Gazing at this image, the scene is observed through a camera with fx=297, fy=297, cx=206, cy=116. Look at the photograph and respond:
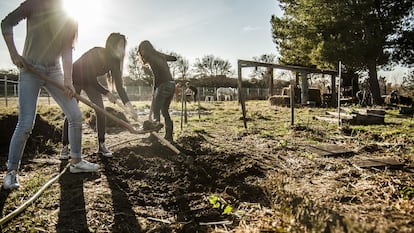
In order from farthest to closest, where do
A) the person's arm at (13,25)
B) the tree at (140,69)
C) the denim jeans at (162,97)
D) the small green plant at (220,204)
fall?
the tree at (140,69)
the denim jeans at (162,97)
the person's arm at (13,25)
the small green plant at (220,204)

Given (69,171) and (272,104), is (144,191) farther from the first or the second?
(272,104)

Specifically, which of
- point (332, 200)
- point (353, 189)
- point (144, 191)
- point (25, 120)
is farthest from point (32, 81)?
point (353, 189)

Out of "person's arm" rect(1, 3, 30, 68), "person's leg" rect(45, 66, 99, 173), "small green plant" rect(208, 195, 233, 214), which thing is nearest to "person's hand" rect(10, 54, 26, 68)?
"person's arm" rect(1, 3, 30, 68)

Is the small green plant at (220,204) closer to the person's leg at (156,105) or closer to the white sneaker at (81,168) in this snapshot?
the white sneaker at (81,168)

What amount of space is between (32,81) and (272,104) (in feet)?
53.8

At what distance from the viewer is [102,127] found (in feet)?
13.8

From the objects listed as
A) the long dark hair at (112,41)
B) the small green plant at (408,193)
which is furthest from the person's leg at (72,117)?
the small green plant at (408,193)

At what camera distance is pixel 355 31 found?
641 inches

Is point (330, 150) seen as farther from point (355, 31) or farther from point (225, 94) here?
point (225, 94)

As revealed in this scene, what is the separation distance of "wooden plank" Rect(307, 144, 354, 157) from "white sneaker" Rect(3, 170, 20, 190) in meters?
3.68

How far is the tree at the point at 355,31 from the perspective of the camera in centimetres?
1456

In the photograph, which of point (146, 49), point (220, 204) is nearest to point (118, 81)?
point (146, 49)

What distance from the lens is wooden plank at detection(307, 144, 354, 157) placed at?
4.17 metres

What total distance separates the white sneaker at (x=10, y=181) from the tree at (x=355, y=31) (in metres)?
14.7
